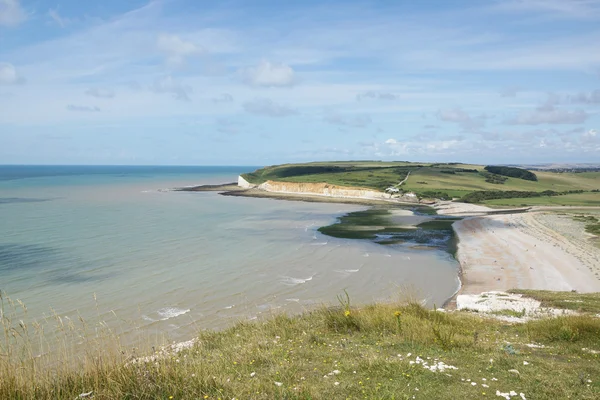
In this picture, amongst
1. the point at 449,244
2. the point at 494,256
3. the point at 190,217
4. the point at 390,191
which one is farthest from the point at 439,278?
the point at 390,191

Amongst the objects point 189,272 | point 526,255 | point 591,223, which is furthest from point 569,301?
point 591,223

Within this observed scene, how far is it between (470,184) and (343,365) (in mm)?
117365

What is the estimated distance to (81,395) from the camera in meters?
6.07

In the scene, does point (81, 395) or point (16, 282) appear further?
point (16, 282)

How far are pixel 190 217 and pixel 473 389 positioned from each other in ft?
183

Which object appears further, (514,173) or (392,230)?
(514,173)

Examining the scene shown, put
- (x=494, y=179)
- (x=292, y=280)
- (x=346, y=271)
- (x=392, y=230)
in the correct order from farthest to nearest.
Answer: (x=494, y=179), (x=392, y=230), (x=346, y=271), (x=292, y=280)

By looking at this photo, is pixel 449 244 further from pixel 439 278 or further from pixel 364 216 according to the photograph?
pixel 364 216

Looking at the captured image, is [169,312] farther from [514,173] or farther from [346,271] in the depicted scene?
[514,173]

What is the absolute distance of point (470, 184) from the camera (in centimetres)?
11531

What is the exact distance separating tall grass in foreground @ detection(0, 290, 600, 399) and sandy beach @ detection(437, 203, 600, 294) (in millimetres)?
15478

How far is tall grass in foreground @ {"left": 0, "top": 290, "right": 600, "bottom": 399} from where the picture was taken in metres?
6.38

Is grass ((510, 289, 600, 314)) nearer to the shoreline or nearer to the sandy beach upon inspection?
the shoreline

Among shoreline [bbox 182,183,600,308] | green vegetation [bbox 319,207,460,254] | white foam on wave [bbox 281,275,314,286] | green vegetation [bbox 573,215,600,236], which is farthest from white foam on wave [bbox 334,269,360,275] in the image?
green vegetation [bbox 573,215,600,236]
